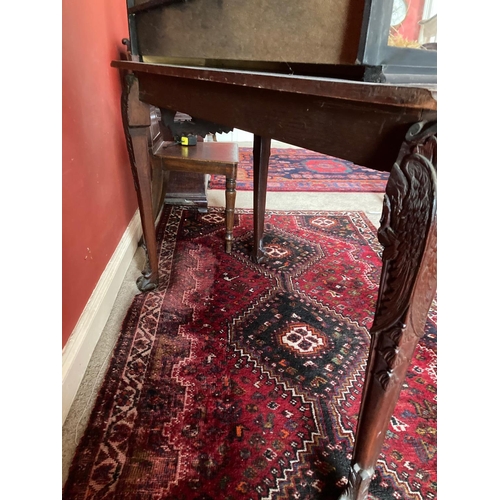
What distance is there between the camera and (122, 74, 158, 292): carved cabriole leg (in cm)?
127

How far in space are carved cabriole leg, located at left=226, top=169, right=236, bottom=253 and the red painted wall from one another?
19.9 inches

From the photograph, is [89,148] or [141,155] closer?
[89,148]

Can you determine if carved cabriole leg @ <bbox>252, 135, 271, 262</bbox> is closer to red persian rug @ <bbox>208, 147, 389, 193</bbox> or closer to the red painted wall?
the red painted wall

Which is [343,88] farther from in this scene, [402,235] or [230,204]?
[230,204]

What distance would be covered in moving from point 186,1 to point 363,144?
0.67 meters

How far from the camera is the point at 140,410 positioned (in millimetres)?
1046

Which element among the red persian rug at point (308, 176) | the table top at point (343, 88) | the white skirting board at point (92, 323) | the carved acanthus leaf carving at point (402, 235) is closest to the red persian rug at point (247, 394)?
the white skirting board at point (92, 323)

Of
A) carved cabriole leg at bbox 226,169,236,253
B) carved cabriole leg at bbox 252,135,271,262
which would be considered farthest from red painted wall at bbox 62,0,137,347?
carved cabriole leg at bbox 252,135,271,262

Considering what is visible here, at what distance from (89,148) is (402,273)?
1.12 m

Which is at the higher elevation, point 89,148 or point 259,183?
point 89,148

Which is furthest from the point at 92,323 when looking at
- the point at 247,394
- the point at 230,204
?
the point at 230,204

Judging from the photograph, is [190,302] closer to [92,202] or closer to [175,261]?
[175,261]

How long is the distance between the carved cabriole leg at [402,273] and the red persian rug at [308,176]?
2.36 metres

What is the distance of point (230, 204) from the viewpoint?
1.89m
